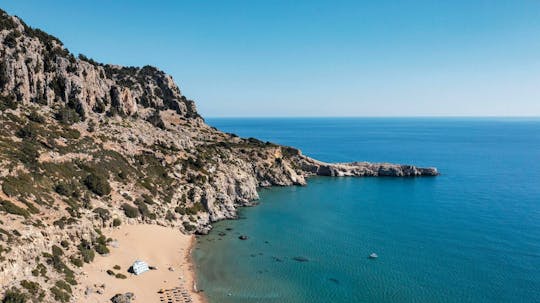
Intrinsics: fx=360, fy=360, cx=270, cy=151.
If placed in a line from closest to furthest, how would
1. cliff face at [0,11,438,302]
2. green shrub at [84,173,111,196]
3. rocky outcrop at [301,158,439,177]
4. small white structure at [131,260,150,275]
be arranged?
cliff face at [0,11,438,302], small white structure at [131,260,150,275], green shrub at [84,173,111,196], rocky outcrop at [301,158,439,177]

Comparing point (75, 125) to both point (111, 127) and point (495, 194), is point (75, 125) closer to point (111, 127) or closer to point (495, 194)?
point (111, 127)

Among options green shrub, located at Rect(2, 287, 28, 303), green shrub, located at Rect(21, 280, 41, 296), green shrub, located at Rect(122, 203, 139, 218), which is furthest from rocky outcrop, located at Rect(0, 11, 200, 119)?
green shrub, located at Rect(2, 287, 28, 303)

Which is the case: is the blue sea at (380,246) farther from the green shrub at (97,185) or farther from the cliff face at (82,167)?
the green shrub at (97,185)

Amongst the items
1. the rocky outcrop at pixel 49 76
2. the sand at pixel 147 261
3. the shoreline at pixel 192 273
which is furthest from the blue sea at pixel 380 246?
the rocky outcrop at pixel 49 76

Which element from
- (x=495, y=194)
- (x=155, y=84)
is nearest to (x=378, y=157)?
(x=495, y=194)

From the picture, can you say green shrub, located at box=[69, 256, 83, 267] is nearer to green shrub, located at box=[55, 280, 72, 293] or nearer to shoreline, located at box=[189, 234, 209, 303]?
green shrub, located at box=[55, 280, 72, 293]

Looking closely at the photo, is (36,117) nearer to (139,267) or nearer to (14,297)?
(139,267)

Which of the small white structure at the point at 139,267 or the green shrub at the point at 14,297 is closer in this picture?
the green shrub at the point at 14,297
